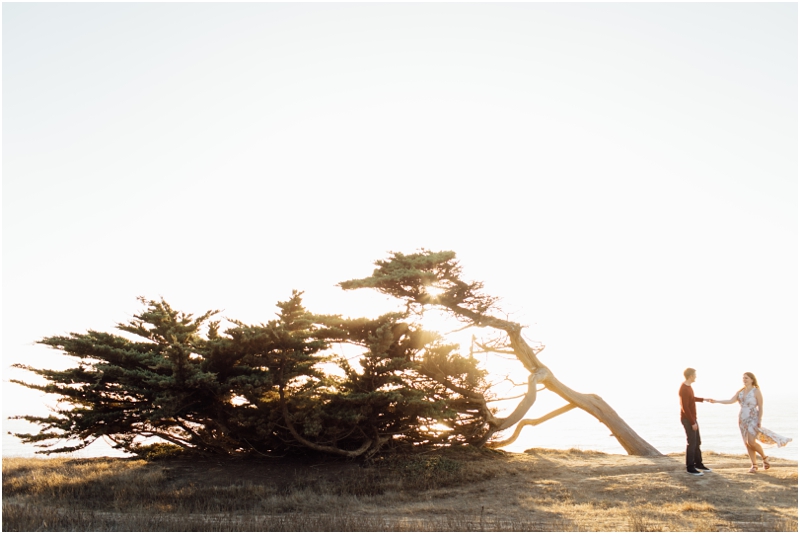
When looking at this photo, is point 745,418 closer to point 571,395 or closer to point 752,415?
point 752,415

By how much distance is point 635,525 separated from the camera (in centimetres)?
925

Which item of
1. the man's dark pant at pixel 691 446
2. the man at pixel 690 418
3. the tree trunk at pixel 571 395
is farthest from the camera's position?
the tree trunk at pixel 571 395

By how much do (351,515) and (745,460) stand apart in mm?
12180

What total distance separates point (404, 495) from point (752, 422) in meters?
7.96

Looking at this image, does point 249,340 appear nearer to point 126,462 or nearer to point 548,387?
point 126,462

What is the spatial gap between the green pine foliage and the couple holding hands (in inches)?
231

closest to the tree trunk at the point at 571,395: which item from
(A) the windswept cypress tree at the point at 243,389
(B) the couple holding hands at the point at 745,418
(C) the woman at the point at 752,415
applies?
(A) the windswept cypress tree at the point at 243,389

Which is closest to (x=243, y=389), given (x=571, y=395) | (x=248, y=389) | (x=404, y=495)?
(x=248, y=389)

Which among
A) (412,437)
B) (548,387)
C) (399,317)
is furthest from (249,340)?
(548,387)

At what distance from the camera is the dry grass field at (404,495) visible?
9969mm

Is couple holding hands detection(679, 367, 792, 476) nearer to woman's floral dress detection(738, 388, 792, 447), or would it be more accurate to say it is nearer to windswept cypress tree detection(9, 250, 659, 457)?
woman's floral dress detection(738, 388, 792, 447)

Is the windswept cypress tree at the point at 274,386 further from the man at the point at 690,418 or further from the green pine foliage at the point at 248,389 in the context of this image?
the man at the point at 690,418

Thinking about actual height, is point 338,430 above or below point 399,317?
below

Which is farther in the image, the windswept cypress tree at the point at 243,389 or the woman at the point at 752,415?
the windswept cypress tree at the point at 243,389
